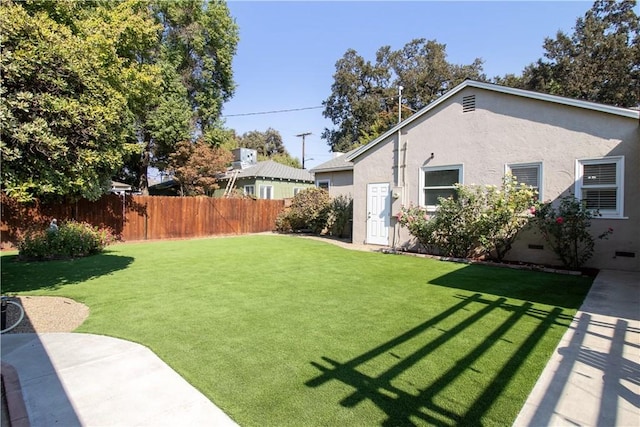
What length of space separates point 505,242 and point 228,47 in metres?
22.8

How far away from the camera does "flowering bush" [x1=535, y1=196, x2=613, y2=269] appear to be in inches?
315

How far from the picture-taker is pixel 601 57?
26609 mm

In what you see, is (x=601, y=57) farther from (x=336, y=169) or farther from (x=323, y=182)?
(x=323, y=182)

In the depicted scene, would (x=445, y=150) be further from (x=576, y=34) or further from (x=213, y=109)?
(x=576, y=34)

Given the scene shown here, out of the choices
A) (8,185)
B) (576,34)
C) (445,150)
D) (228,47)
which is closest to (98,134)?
(8,185)

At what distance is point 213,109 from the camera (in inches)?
961

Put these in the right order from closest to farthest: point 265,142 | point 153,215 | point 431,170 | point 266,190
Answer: point 431,170
point 153,215
point 266,190
point 265,142

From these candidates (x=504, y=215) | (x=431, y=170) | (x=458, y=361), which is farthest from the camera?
(x=431, y=170)

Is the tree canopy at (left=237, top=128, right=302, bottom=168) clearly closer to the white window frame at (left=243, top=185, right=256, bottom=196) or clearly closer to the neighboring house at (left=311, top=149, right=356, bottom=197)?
the white window frame at (left=243, top=185, right=256, bottom=196)

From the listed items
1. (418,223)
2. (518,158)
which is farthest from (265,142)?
(518,158)

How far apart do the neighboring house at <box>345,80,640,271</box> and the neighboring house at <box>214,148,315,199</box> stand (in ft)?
39.4

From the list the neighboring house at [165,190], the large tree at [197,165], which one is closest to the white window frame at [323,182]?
the large tree at [197,165]

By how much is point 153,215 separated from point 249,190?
889 cm

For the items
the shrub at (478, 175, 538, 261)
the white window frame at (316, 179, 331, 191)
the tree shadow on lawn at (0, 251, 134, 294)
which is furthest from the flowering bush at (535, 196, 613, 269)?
the white window frame at (316, 179, 331, 191)
